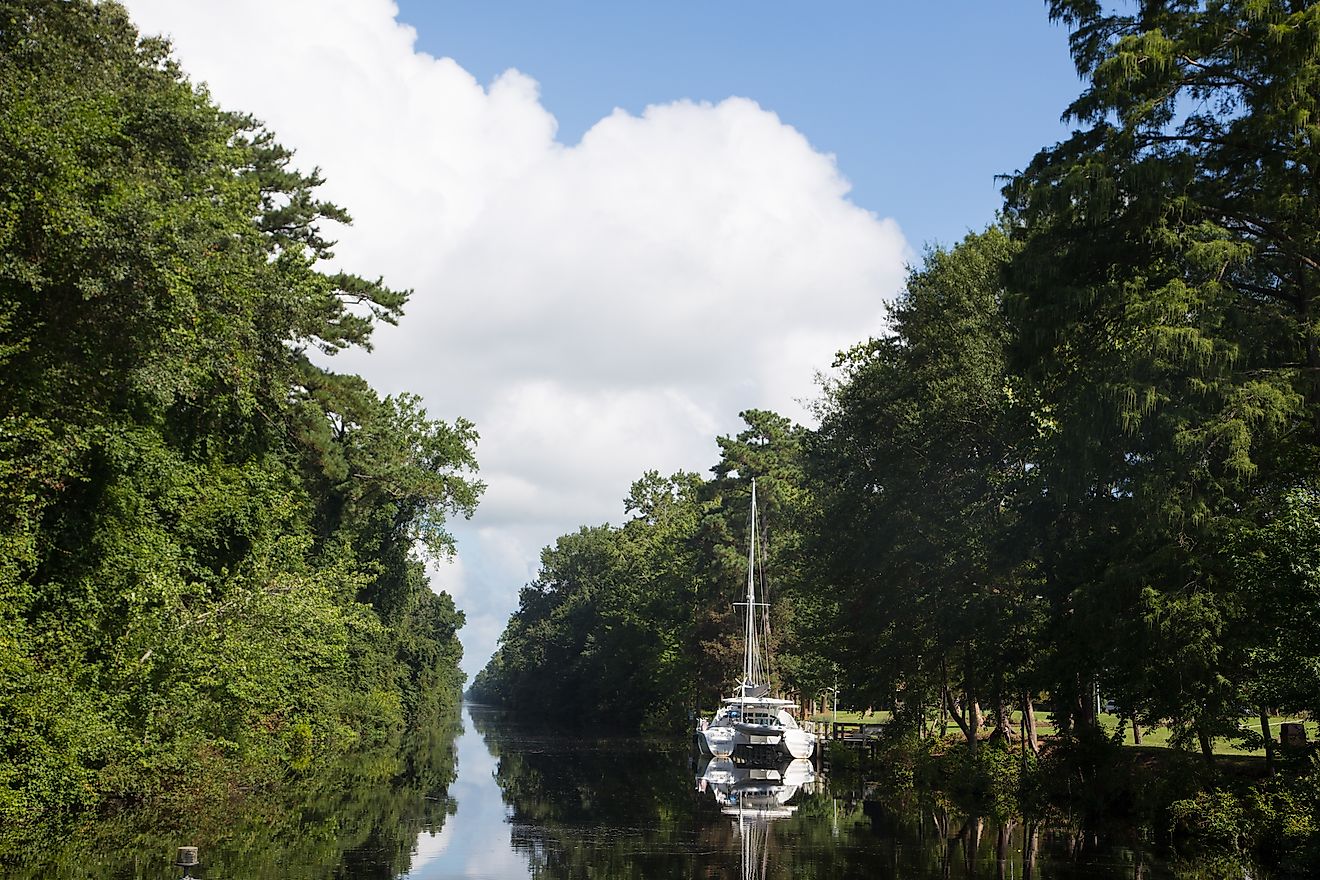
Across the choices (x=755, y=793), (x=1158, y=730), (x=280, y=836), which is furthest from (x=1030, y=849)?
(x=1158, y=730)

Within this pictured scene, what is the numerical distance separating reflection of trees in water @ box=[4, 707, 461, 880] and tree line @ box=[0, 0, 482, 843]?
1.15 metres

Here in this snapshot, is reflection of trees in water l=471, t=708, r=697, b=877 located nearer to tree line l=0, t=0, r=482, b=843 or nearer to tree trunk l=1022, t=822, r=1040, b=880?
tree trunk l=1022, t=822, r=1040, b=880

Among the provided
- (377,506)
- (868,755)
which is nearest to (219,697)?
(377,506)

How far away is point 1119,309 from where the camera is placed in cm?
2545

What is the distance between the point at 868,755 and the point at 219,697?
3133 cm

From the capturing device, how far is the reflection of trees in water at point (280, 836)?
65.5ft

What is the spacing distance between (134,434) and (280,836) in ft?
29.8

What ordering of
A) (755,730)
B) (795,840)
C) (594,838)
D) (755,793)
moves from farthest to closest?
(755,730)
(755,793)
(594,838)
(795,840)

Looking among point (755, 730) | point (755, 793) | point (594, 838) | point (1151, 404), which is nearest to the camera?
point (1151, 404)

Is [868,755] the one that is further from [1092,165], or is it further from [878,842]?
[1092,165]

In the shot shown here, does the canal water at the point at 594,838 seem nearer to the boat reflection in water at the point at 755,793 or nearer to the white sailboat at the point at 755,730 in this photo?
the boat reflection in water at the point at 755,793

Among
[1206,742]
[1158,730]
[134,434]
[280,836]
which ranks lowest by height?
[280,836]

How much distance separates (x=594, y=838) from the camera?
87.4 feet

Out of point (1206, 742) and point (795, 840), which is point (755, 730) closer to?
point (795, 840)
